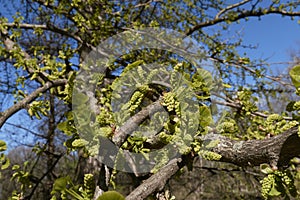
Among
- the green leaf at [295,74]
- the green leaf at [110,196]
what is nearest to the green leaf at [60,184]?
the green leaf at [110,196]

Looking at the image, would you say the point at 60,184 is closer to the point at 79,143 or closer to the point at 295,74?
the point at 79,143

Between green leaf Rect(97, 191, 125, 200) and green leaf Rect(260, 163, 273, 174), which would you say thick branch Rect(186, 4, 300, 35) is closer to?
green leaf Rect(260, 163, 273, 174)

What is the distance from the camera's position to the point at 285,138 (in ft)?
2.62

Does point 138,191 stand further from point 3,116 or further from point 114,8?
point 114,8

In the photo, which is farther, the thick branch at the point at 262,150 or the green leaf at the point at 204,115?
the green leaf at the point at 204,115

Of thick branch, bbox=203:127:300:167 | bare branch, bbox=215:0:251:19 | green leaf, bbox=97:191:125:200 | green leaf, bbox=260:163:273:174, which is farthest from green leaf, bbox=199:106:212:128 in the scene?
bare branch, bbox=215:0:251:19

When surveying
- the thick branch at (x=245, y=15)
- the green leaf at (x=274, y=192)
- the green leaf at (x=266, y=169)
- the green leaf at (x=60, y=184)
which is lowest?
the green leaf at (x=274, y=192)

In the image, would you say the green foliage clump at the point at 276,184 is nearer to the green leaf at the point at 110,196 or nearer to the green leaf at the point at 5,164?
the green leaf at the point at 110,196

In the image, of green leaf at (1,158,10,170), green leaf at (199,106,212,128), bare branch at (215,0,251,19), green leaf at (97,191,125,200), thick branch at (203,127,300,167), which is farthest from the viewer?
bare branch at (215,0,251,19)

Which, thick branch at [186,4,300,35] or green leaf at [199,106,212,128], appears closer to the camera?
green leaf at [199,106,212,128]

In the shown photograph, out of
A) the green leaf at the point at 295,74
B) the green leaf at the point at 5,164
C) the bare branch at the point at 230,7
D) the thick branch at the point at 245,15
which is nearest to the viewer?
the green leaf at the point at 295,74

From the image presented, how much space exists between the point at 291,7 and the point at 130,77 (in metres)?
3.40

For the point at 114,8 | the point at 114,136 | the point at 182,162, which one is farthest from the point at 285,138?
the point at 114,8

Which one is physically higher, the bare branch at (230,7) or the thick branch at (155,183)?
the bare branch at (230,7)
